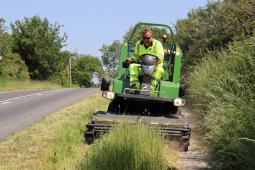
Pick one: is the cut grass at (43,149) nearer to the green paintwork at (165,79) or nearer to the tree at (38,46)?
the green paintwork at (165,79)

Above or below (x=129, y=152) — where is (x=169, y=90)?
above

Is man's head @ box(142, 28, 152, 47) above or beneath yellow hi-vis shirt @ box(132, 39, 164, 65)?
above

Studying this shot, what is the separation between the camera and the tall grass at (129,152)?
696cm

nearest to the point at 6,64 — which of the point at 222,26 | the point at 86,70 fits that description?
the point at 222,26

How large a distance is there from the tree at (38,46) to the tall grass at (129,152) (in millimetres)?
56275

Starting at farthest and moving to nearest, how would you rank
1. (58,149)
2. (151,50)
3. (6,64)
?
(6,64), (151,50), (58,149)

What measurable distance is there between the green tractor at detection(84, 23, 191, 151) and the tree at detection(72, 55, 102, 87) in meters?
98.1

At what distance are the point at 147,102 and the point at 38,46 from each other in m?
53.8

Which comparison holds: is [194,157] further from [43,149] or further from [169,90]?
[43,149]

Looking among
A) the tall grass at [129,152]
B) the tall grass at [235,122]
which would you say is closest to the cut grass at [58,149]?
the tall grass at [129,152]

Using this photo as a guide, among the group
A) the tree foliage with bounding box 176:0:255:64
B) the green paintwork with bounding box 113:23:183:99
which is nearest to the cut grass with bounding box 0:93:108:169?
the green paintwork with bounding box 113:23:183:99

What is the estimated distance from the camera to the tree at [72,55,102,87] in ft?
371

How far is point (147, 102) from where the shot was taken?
11039 mm

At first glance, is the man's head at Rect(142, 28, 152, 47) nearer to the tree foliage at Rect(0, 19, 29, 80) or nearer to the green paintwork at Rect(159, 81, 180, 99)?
the green paintwork at Rect(159, 81, 180, 99)
